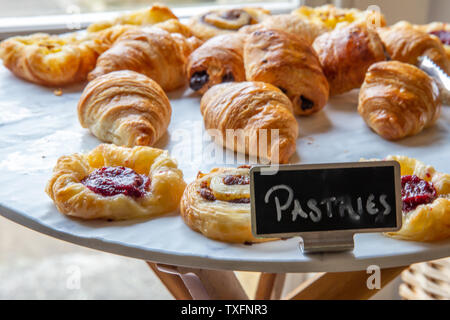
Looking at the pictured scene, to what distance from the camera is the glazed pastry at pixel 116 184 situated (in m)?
0.98

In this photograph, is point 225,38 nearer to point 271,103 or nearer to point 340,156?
point 271,103

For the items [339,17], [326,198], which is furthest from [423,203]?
[339,17]

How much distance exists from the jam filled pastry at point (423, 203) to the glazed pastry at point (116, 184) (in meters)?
0.42

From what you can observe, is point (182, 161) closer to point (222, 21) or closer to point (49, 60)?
point (49, 60)

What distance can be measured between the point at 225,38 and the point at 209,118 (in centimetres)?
39

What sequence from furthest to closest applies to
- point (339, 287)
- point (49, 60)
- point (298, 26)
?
point (298, 26) < point (49, 60) < point (339, 287)

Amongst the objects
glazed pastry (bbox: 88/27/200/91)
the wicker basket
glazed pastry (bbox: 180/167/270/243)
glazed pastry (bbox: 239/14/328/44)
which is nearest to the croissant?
glazed pastry (bbox: 88/27/200/91)

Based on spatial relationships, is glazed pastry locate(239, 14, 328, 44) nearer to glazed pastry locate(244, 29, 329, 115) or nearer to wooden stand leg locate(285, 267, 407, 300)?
glazed pastry locate(244, 29, 329, 115)

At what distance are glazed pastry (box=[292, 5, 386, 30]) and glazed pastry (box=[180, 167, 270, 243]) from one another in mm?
1084

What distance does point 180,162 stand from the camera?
124cm

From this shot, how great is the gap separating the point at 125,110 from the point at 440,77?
0.89 m

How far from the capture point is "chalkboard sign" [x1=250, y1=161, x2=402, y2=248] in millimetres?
820

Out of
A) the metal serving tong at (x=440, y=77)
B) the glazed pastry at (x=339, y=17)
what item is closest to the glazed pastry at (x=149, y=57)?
the glazed pastry at (x=339, y=17)
